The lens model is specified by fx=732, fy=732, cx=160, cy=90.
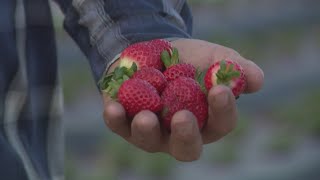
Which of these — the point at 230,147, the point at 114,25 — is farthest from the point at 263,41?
the point at 114,25

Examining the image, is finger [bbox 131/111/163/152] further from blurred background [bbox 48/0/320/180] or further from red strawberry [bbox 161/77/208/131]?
blurred background [bbox 48/0/320/180]

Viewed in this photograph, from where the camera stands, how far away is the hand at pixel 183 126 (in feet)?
3.14

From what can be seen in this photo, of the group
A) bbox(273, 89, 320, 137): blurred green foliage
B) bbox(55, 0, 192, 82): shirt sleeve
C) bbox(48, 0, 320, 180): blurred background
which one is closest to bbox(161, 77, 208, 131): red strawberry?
bbox(55, 0, 192, 82): shirt sleeve

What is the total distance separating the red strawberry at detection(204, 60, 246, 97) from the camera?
3.43 feet

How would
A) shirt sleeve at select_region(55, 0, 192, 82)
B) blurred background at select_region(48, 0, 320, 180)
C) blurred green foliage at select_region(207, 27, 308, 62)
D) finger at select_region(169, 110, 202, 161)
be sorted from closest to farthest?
finger at select_region(169, 110, 202, 161) < shirt sleeve at select_region(55, 0, 192, 82) < blurred background at select_region(48, 0, 320, 180) < blurred green foliage at select_region(207, 27, 308, 62)

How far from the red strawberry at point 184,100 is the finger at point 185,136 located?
1.3 inches

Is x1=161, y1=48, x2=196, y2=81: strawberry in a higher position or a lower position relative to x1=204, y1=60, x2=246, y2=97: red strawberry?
lower

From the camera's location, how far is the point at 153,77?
1.09 metres

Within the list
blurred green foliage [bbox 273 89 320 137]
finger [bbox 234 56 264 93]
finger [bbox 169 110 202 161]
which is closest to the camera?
finger [bbox 169 110 202 161]

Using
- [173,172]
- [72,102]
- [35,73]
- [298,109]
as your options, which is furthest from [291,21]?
[35,73]

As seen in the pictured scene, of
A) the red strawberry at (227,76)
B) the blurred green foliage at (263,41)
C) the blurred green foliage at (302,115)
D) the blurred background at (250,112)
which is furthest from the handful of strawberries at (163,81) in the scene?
the blurred green foliage at (302,115)

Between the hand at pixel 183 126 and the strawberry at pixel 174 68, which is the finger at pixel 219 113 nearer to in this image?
the hand at pixel 183 126

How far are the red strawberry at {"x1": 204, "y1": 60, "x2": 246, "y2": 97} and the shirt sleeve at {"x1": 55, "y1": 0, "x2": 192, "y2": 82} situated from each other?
0.20m

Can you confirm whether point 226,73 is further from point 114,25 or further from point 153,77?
point 114,25
